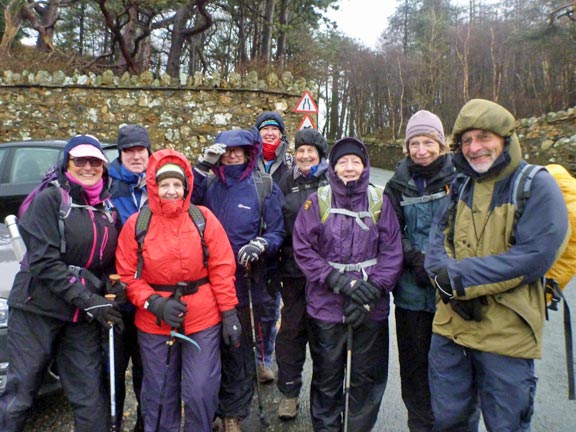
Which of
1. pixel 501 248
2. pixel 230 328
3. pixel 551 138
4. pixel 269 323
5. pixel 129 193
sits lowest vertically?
pixel 269 323

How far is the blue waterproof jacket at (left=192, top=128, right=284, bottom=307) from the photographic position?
3.59 m

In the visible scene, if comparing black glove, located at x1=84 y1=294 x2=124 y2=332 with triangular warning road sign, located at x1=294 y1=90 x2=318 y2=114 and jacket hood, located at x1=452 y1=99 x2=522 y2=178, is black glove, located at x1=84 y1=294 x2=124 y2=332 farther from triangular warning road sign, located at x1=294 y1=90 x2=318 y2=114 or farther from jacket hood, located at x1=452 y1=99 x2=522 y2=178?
triangular warning road sign, located at x1=294 y1=90 x2=318 y2=114

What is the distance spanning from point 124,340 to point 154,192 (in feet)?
3.65

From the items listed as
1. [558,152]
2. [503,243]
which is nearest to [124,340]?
[503,243]

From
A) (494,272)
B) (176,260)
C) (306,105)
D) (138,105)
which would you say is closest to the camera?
(494,272)

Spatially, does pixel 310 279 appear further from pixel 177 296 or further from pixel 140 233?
pixel 140 233

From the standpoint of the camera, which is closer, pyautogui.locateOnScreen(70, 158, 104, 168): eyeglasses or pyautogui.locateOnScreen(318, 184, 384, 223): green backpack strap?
pyautogui.locateOnScreen(70, 158, 104, 168): eyeglasses

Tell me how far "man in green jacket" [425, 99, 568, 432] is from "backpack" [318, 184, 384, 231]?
59 cm

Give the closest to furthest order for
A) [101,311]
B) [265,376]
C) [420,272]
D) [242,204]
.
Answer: [101,311] < [420,272] < [242,204] < [265,376]

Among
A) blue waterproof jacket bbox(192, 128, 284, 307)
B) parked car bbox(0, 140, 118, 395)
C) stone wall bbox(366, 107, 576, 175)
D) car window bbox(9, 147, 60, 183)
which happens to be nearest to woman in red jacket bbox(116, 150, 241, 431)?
blue waterproof jacket bbox(192, 128, 284, 307)

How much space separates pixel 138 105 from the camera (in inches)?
464

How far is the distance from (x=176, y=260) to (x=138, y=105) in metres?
9.82

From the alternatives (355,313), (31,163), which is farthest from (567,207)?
(31,163)

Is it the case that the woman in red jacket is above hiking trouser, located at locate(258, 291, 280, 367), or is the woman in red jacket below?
above
